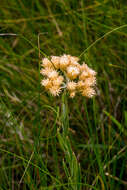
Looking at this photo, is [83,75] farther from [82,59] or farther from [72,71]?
[82,59]

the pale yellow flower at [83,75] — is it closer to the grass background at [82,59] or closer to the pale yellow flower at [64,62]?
the pale yellow flower at [64,62]

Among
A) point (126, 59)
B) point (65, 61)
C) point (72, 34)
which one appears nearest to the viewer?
point (65, 61)

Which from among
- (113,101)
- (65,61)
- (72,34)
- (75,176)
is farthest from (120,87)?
(75,176)

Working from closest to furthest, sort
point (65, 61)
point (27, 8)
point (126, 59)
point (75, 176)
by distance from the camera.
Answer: point (75, 176)
point (65, 61)
point (126, 59)
point (27, 8)

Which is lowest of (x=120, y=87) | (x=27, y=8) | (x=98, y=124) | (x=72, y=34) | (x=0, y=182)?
(x=0, y=182)

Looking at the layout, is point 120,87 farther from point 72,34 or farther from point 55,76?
point 55,76

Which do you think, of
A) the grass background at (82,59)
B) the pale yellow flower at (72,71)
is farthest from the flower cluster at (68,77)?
the grass background at (82,59)

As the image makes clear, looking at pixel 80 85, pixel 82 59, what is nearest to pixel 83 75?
pixel 80 85

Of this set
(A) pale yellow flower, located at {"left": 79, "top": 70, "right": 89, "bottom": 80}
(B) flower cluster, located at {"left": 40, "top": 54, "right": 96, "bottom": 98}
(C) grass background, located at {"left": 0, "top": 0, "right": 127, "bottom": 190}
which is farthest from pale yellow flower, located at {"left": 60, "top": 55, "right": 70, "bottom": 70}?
(C) grass background, located at {"left": 0, "top": 0, "right": 127, "bottom": 190}

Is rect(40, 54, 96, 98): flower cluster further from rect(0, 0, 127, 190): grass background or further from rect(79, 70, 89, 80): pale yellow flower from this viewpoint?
rect(0, 0, 127, 190): grass background
